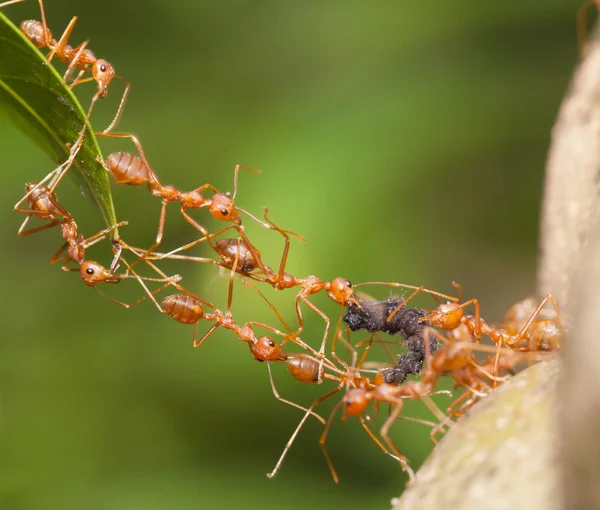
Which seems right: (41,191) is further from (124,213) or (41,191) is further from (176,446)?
(176,446)

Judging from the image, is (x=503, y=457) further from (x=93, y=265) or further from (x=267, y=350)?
(x=93, y=265)

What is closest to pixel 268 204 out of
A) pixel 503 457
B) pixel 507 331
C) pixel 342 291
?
pixel 342 291

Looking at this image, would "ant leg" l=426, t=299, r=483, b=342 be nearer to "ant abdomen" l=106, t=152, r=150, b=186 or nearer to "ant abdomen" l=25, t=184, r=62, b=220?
"ant abdomen" l=106, t=152, r=150, b=186

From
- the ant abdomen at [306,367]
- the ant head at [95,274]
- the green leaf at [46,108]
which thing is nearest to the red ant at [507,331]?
the ant abdomen at [306,367]

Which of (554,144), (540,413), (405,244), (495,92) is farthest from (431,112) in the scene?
(540,413)

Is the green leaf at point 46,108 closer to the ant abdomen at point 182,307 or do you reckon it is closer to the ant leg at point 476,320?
the ant abdomen at point 182,307

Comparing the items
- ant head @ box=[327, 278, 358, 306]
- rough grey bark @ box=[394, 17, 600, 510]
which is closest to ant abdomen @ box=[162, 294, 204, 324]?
ant head @ box=[327, 278, 358, 306]
